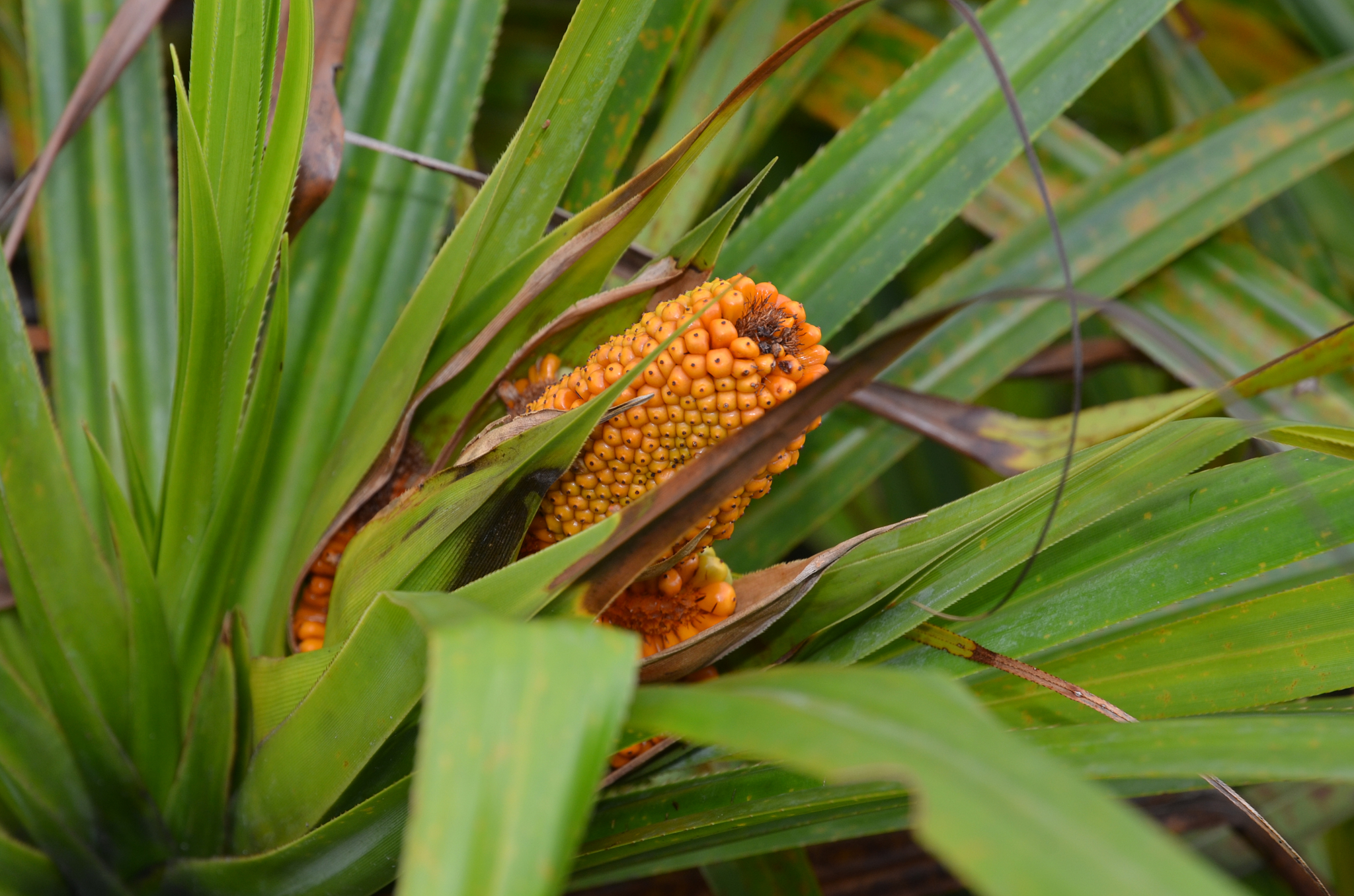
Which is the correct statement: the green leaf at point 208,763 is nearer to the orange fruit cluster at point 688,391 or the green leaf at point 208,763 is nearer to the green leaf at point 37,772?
the green leaf at point 37,772

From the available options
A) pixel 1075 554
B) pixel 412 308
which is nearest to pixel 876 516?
pixel 1075 554

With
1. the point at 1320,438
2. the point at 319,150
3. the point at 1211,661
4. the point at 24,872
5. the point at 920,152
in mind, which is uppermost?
the point at 920,152

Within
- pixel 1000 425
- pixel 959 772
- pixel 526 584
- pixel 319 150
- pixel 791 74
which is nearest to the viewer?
pixel 959 772

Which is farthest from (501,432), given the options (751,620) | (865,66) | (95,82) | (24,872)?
(865,66)

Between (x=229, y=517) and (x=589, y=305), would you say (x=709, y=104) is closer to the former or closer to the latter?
(x=589, y=305)

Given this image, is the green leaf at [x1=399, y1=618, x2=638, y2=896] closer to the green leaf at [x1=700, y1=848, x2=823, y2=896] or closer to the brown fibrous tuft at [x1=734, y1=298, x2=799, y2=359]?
the brown fibrous tuft at [x1=734, y1=298, x2=799, y2=359]

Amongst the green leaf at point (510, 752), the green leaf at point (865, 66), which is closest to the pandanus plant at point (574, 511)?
the green leaf at point (510, 752)

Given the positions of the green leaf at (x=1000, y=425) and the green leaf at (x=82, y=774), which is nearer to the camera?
the green leaf at (x=82, y=774)

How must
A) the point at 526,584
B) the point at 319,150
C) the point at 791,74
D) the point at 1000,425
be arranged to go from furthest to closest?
the point at 791,74 < the point at 1000,425 < the point at 319,150 < the point at 526,584
